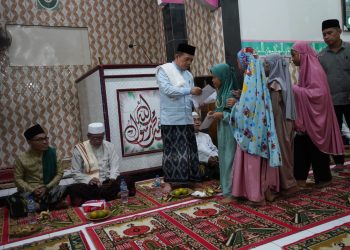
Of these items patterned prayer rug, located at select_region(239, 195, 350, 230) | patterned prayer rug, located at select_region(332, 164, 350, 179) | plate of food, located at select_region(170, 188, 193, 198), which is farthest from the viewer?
patterned prayer rug, located at select_region(332, 164, 350, 179)

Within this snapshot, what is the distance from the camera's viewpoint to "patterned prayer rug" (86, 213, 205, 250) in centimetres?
205

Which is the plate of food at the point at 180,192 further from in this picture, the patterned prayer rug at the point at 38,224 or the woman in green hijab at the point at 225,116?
the patterned prayer rug at the point at 38,224

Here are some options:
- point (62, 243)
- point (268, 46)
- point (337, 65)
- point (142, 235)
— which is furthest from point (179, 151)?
point (268, 46)

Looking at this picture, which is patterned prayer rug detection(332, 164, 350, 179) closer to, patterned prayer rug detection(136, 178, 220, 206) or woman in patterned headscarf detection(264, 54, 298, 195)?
woman in patterned headscarf detection(264, 54, 298, 195)

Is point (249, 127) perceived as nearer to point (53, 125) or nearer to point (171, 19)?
point (171, 19)

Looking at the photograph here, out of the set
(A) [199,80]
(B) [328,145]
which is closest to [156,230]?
(B) [328,145]

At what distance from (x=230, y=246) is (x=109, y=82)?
263cm

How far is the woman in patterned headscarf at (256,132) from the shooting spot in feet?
8.66

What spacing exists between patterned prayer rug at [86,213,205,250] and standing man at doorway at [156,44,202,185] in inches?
32.3

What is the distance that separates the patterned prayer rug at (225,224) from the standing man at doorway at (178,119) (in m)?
0.57

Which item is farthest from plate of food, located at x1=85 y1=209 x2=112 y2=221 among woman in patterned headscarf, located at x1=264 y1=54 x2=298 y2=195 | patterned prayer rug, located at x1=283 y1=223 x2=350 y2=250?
woman in patterned headscarf, located at x1=264 y1=54 x2=298 y2=195

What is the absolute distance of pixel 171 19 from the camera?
5.13 meters

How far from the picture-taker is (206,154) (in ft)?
13.1

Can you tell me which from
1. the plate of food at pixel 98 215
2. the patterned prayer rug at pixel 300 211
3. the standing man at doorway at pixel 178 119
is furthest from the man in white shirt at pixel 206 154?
the plate of food at pixel 98 215
